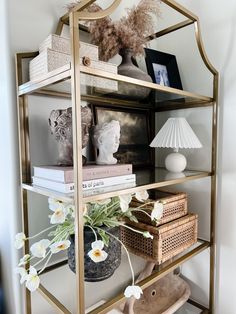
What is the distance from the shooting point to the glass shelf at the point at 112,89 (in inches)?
25.9

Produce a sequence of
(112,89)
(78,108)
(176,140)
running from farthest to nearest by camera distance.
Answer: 1. (176,140)
2. (112,89)
3. (78,108)

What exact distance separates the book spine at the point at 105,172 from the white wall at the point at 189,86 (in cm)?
33

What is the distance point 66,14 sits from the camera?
904mm

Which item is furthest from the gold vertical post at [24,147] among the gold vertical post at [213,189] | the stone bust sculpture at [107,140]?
the gold vertical post at [213,189]

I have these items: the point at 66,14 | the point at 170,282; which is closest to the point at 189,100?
the point at 66,14

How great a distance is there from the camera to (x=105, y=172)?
2.42 feet

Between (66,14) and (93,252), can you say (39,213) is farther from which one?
(66,14)

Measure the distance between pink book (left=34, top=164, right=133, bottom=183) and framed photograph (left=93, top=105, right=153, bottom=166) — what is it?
32cm

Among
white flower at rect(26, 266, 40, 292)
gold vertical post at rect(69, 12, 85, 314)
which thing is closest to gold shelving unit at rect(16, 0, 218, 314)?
gold vertical post at rect(69, 12, 85, 314)

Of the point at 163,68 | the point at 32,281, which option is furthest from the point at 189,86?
the point at 32,281

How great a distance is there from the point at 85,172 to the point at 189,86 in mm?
844

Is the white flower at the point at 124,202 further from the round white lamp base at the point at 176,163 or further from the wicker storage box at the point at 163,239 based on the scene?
the round white lamp base at the point at 176,163

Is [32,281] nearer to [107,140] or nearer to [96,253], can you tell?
[96,253]

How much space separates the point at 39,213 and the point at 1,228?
18 centimetres
